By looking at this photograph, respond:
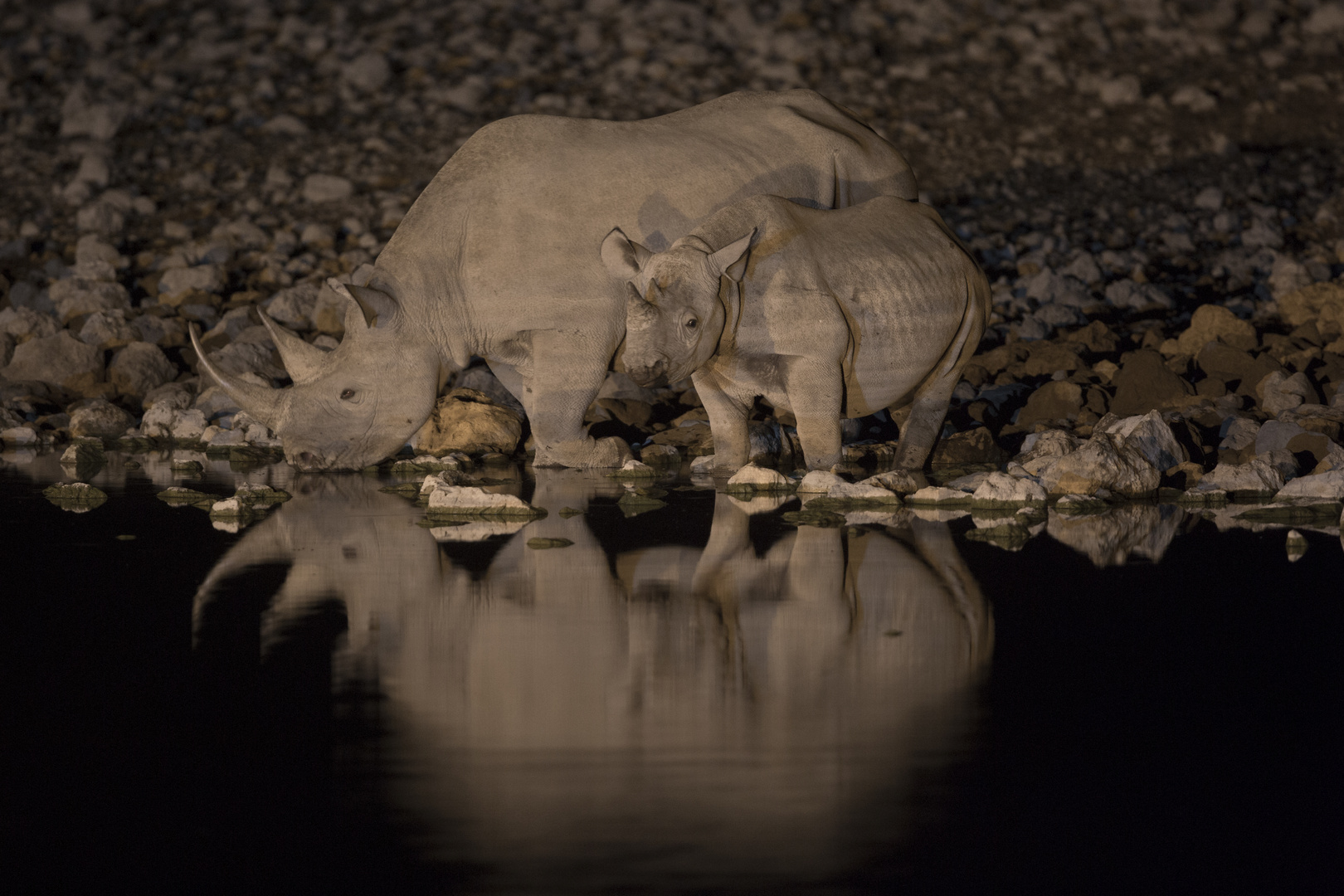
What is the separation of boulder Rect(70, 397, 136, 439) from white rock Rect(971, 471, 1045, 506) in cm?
530

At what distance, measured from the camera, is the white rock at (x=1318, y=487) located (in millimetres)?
5977

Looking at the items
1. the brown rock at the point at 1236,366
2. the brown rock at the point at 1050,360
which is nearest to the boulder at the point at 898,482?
the brown rock at the point at 1236,366

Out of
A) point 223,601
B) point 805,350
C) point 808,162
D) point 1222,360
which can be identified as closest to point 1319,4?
point 1222,360

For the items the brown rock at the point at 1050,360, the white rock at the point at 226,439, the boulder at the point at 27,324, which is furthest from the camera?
the boulder at the point at 27,324

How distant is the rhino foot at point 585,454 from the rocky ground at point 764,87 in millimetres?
603

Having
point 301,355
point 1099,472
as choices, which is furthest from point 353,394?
point 1099,472

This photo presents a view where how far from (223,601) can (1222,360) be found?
20.5ft

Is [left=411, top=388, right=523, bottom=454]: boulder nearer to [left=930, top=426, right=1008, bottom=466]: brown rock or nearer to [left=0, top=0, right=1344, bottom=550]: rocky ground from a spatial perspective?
[left=0, top=0, right=1344, bottom=550]: rocky ground

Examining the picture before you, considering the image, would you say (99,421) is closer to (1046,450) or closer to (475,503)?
(475,503)

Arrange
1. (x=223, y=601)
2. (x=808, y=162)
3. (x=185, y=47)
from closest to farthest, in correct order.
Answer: (x=223, y=601) → (x=808, y=162) → (x=185, y=47)

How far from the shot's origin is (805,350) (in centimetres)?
661

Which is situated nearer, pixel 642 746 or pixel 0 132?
pixel 642 746

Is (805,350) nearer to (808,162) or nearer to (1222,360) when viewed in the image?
(808,162)

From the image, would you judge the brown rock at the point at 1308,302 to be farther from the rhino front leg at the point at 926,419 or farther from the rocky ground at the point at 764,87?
the rhino front leg at the point at 926,419
